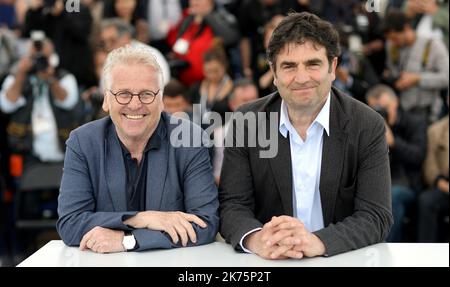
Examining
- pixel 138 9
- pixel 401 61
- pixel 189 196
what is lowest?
pixel 189 196

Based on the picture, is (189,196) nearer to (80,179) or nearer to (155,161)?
(155,161)

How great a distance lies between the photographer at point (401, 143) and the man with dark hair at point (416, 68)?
0.73 ft

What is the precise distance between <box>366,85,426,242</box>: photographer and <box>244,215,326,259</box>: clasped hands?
2869 millimetres

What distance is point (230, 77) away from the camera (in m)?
5.91

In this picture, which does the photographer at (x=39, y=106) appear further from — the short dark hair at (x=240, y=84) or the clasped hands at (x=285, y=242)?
the clasped hands at (x=285, y=242)

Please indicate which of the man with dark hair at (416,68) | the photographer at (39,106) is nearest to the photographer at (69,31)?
the photographer at (39,106)

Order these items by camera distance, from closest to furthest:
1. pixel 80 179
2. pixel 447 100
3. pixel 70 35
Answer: pixel 80 179 < pixel 447 100 < pixel 70 35

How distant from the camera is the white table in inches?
96.1

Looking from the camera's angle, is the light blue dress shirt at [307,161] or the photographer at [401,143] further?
the photographer at [401,143]

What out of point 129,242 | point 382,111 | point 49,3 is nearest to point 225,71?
point 382,111

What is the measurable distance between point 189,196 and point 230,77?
318cm

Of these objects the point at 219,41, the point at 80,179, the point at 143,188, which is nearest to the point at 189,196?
the point at 143,188

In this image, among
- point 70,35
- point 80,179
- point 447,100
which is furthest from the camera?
point 70,35

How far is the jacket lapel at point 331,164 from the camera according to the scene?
9.28 feet
